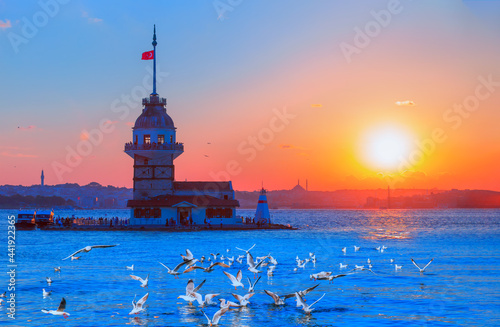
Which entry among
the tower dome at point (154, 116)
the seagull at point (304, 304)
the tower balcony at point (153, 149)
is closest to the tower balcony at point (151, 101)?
the tower dome at point (154, 116)

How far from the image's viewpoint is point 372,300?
34.2 metres

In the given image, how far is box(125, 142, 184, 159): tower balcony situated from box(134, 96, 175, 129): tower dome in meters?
3.25

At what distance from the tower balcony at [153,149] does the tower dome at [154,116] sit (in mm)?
3251

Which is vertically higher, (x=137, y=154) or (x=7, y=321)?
(x=137, y=154)

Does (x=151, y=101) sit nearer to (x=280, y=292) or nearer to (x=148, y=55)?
(x=148, y=55)

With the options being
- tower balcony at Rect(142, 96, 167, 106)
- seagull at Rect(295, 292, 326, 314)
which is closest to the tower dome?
tower balcony at Rect(142, 96, 167, 106)

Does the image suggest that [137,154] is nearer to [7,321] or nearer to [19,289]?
[19,289]

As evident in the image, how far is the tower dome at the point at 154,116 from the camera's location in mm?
104750

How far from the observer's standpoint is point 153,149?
102688mm

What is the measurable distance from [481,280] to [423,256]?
2006 cm

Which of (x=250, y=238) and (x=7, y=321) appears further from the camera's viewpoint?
(x=250, y=238)

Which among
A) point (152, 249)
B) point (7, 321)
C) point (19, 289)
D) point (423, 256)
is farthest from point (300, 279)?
point (152, 249)

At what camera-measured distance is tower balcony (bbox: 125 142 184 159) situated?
102750 mm

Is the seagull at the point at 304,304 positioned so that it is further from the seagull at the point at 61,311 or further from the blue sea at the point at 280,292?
the seagull at the point at 61,311
